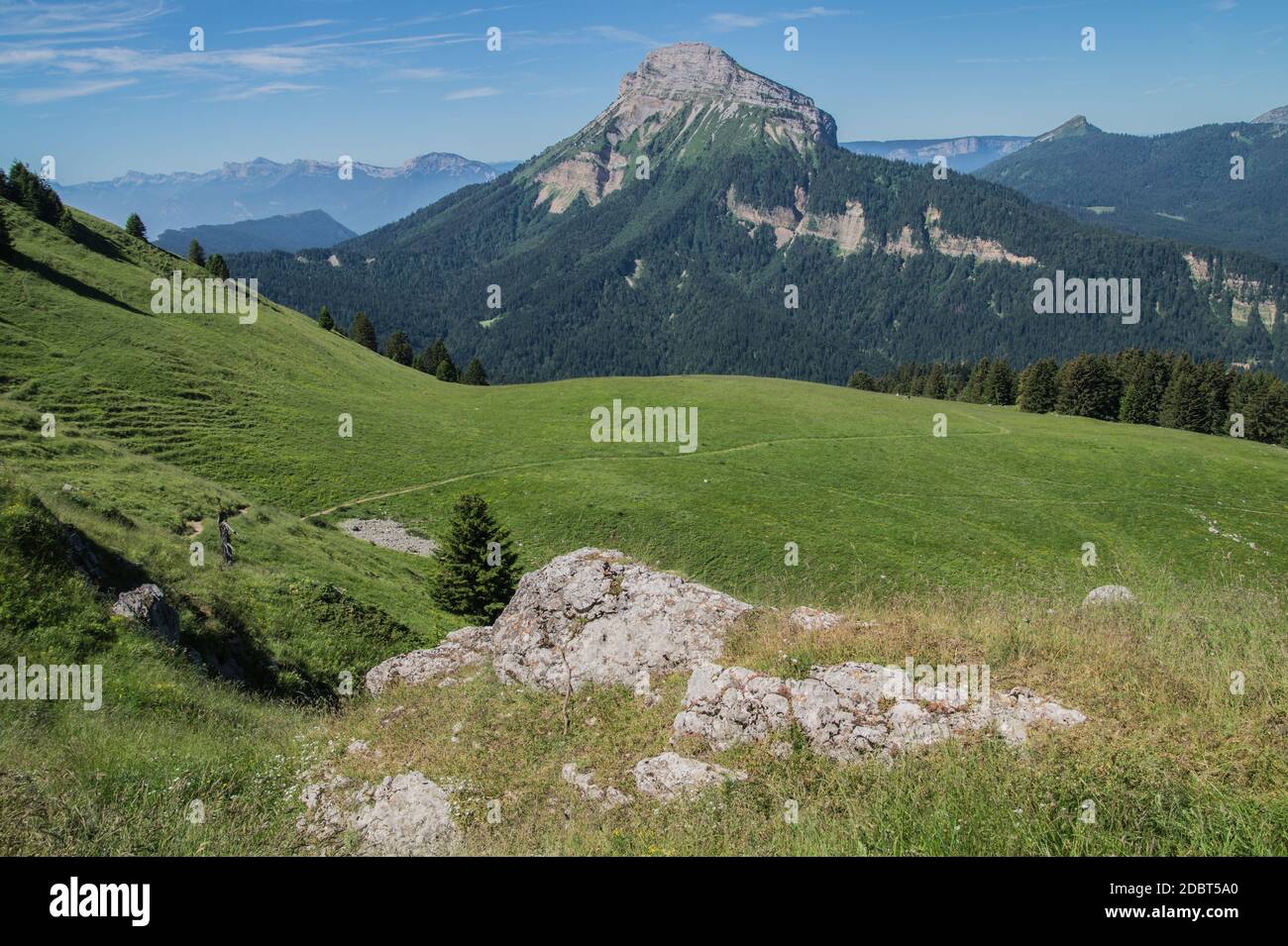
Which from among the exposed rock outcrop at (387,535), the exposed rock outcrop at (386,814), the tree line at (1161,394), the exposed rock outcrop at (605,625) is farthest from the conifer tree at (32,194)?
the tree line at (1161,394)

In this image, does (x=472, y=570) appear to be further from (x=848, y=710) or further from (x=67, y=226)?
(x=67, y=226)

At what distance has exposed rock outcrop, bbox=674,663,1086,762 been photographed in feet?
27.3

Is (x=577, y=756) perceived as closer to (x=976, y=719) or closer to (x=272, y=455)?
(x=976, y=719)

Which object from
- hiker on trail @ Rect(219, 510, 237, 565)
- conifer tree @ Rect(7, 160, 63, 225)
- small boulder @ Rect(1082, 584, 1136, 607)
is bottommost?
hiker on trail @ Rect(219, 510, 237, 565)

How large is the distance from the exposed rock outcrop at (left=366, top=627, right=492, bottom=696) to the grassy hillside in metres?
1.22

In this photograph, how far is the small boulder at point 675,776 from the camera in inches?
334

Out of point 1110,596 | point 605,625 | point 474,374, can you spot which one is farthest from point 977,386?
point 605,625

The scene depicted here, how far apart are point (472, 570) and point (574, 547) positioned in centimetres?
1088

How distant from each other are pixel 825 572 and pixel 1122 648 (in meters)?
26.5

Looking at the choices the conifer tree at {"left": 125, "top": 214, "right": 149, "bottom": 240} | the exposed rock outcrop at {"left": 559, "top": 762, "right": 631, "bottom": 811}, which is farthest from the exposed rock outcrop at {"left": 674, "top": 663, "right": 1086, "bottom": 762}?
the conifer tree at {"left": 125, "top": 214, "right": 149, "bottom": 240}

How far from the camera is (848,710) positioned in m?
9.07

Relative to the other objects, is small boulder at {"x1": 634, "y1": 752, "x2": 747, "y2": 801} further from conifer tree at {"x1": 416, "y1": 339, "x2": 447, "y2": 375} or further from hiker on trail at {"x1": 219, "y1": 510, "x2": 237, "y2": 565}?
conifer tree at {"x1": 416, "y1": 339, "x2": 447, "y2": 375}

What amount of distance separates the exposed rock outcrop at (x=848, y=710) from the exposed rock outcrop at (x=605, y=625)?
6.42 ft
